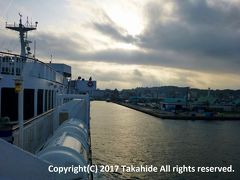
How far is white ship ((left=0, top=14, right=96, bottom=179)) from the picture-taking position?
8367mm

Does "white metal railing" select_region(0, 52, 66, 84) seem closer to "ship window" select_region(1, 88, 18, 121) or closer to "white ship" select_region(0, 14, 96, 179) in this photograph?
"white ship" select_region(0, 14, 96, 179)

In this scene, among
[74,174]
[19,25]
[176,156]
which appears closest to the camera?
[74,174]

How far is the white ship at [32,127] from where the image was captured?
27.5 ft

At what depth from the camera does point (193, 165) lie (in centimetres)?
3459

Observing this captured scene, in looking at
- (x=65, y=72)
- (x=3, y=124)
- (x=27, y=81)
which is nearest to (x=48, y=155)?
(x=3, y=124)

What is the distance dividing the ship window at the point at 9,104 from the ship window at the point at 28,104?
106cm

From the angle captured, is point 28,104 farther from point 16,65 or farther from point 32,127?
point 32,127

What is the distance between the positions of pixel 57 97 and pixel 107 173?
30.1ft

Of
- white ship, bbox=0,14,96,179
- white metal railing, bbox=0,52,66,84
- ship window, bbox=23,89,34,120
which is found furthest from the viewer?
ship window, bbox=23,89,34,120

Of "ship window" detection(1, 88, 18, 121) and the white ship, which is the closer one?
Result: the white ship

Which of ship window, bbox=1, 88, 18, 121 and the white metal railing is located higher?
the white metal railing

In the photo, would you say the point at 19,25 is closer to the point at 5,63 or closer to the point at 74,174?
the point at 5,63

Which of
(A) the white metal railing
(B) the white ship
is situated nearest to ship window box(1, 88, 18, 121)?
(B) the white ship

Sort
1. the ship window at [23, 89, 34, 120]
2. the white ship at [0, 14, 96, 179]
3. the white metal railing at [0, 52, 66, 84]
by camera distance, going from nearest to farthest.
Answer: the white ship at [0, 14, 96, 179] < the white metal railing at [0, 52, 66, 84] < the ship window at [23, 89, 34, 120]
